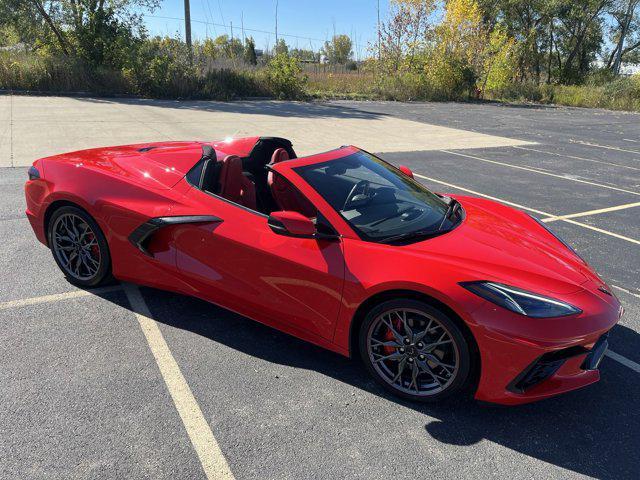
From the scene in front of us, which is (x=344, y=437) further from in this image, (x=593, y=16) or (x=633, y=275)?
(x=593, y=16)

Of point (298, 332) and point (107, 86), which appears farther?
point (107, 86)

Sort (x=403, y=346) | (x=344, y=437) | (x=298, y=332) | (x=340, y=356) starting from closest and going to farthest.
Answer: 1. (x=344, y=437)
2. (x=403, y=346)
3. (x=298, y=332)
4. (x=340, y=356)

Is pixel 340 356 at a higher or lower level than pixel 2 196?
lower

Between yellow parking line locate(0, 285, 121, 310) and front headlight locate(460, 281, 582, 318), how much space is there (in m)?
2.95

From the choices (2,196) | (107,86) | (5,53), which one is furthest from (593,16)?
(2,196)

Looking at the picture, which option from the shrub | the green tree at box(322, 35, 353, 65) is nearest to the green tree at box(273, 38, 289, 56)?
the shrub

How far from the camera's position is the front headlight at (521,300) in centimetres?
236

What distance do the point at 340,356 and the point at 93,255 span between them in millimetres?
2174

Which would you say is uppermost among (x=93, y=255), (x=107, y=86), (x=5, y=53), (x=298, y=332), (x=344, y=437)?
(x=5, y=53)

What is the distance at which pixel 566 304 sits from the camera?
243cm

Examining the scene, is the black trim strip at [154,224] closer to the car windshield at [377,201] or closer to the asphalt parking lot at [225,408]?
the asphalt parking lot at [225,408]

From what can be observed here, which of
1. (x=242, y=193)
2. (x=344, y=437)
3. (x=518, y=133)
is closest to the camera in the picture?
(x=344, y=437)

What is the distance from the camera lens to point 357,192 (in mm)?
3133

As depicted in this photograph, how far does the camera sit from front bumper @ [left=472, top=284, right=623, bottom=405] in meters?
2.31
